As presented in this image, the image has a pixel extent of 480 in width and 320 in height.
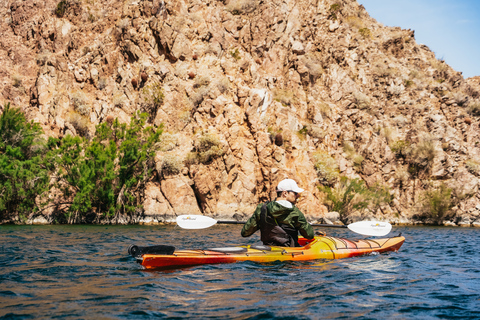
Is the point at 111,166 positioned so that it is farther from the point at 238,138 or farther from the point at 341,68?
the point at 341,68

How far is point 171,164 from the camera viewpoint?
24.1 metres

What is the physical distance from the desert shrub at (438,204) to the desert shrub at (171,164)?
62.2ft

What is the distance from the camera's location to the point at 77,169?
21.6 m

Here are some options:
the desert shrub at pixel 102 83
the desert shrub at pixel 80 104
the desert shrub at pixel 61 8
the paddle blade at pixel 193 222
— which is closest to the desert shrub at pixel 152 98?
the desert shrub at pixel 102 83

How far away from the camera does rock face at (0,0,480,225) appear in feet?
82.4

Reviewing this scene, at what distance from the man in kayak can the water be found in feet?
1.87

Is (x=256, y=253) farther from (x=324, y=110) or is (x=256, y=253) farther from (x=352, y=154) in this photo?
(x=324, y=110)

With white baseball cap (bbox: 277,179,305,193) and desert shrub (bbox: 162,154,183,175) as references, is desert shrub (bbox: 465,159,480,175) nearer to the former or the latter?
desert shrub (bbox: 162,154,183,175)

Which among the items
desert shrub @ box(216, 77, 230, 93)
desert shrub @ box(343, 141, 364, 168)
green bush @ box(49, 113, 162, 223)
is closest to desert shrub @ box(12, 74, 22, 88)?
green bush @ box(49, 113, 162, 223)

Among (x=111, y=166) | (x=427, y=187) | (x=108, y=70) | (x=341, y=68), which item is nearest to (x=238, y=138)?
(x=111, y=166)

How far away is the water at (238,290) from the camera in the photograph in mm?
3881

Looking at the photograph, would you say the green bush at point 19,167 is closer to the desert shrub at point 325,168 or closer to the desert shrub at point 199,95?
the desert shrub at point 199,95

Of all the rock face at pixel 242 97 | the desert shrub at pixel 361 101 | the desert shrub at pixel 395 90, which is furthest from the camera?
the desert shrub at pixel 395 90

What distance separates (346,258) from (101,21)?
30.1m
